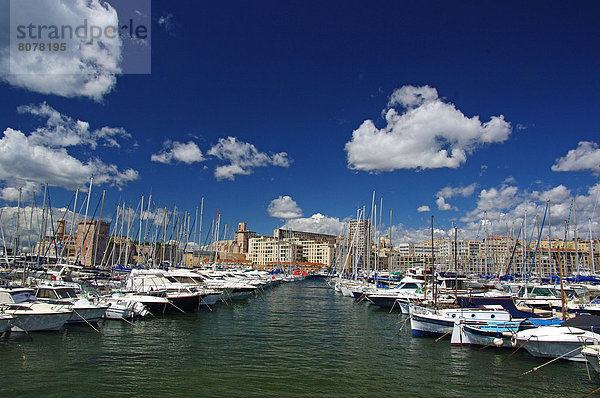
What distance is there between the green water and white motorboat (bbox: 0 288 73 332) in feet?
2.57

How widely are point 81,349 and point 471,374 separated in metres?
22.2

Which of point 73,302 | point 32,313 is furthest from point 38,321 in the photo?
point 73,302

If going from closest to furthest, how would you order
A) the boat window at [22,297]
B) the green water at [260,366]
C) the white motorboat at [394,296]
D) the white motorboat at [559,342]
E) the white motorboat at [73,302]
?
the green water at [260,366] < the white motorboat at [559,342] < the boat window at [22,297] < the white motorboat at [73,302] < the white motorboat at [394,296]

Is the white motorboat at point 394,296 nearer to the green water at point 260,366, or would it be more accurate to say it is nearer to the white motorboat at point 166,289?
the green water at point 260,366

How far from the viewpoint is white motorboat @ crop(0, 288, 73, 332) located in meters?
25.5

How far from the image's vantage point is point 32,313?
84.7 ft

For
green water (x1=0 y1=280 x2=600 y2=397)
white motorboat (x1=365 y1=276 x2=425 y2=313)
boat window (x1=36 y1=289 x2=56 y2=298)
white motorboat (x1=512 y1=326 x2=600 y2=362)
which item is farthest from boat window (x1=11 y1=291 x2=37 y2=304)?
white motorboat (x1=365 y1=276 x2=425 y2=313)

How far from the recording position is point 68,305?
28766 mm

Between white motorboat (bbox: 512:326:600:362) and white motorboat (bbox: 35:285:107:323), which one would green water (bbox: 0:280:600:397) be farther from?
white motorboat (bbox: 35:285:107:323)

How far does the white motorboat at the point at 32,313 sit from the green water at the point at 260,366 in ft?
2.57

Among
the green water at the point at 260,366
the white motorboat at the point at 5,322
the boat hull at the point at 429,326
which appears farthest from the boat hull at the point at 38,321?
the boat hull at the point at 429,326

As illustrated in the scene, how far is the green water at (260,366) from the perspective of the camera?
17.1 meters

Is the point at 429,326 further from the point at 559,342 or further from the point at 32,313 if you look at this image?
the point at 32,313

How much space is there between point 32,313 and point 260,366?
16.7 m
